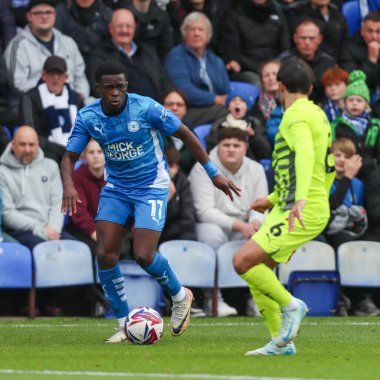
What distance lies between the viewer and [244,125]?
1620 centimetres

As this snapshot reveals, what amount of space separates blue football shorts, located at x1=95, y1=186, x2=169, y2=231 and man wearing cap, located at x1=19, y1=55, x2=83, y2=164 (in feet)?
15.7

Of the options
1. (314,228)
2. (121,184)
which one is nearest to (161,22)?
(121,184)

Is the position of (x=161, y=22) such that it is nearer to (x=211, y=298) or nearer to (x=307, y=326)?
(x=211, y=298)

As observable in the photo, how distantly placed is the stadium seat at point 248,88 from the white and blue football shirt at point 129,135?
22.2 ft

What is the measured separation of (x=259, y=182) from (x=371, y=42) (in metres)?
4.28

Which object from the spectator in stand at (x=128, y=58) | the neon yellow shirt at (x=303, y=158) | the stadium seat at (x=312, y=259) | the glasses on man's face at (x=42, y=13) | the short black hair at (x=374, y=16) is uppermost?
the short black hair at (x=374, y=16)

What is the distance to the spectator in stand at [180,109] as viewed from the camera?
16094 mm

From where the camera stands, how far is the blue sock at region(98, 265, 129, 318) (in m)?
10.8

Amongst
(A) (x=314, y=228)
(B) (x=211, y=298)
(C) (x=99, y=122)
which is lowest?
(B) (x=211, y=298)

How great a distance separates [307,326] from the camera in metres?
12.9

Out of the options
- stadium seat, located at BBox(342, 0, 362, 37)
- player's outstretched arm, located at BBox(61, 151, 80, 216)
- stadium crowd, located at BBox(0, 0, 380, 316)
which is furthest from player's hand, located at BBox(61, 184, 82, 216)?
stadium seat, located at BBox(342, 0, 362, 37)

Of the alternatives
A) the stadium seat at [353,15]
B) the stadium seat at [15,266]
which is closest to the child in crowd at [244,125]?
the stadium seat at [15,266]

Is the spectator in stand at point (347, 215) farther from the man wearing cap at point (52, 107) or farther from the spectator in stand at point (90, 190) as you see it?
the man wearing cap at point (52, 107)

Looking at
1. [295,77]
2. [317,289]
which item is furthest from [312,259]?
[295,77]
